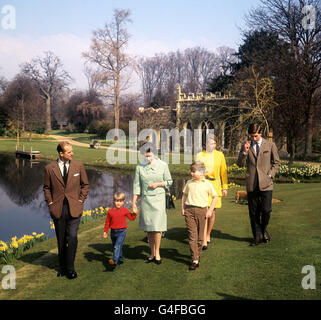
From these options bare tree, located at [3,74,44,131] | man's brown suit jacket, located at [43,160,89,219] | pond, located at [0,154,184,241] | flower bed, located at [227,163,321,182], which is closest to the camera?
man's brown suit jacket, located at [43,160,89,219]

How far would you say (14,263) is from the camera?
265 inches

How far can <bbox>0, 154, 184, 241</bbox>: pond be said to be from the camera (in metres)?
11.6

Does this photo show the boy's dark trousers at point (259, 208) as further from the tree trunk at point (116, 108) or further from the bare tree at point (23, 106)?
the bare tree at point (23, 106)

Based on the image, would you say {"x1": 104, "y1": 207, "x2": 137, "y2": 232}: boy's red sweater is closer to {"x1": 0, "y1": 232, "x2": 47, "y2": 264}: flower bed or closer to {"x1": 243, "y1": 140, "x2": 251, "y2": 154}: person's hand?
{"x1": 243, "y1": 140, "x2": 251, "y2": 154}: person's hand

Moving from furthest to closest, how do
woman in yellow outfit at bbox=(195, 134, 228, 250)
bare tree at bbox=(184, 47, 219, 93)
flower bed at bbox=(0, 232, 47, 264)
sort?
bare tree at bbox=(184, 47, 219, 93) → flower bed at bbox=(0, 232, 47, 264) → woman in yellow outfit at bbox=(195, 134, 228, 250)

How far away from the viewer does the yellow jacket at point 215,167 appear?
6.19m

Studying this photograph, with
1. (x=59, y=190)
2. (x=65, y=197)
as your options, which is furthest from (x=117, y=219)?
(x=59, y=190)

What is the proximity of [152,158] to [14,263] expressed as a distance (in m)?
3.49

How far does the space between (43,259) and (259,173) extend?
4.31 meters

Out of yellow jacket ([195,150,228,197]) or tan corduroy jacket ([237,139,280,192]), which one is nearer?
tan corduroy jacket ([237,139,280,192])

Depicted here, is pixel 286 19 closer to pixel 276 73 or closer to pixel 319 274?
pixel 276 73

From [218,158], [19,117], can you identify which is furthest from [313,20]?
[19,117]

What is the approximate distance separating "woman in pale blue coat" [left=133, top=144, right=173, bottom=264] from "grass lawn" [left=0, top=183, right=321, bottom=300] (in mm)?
432

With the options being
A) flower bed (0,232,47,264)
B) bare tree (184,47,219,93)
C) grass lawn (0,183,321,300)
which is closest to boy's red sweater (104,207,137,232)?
grass lawn (0,183,321,300)
